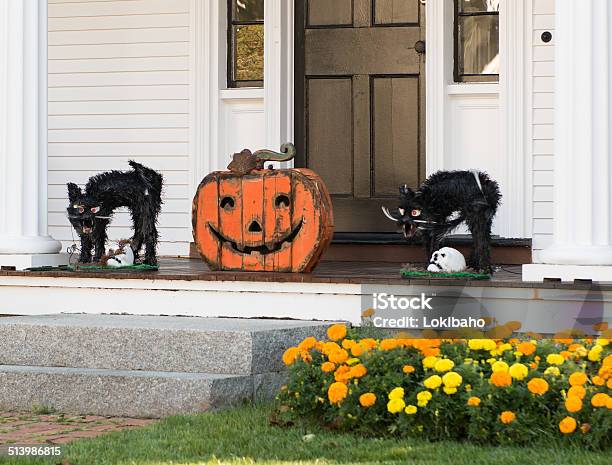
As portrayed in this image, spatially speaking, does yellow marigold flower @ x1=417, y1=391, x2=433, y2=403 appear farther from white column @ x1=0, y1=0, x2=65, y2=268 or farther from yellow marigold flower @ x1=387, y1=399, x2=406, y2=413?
white column @ x1=0, y1=0, x2=65, y2=268

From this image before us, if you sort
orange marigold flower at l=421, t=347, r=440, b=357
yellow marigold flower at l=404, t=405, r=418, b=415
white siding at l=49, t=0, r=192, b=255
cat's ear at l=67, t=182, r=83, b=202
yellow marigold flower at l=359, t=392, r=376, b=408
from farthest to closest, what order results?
1. white siding at l=49, t=0, r=192, b=255
2. cat's ear at l=67, t=182, r=83, b=202
3. orange marigold flower at l=421, t=347, r=440, b=357
4. yellow marigold flower at l=359, t=392, r=376, b=408
5. yellow marigold flower at l=404, t=405, r=418, b=415

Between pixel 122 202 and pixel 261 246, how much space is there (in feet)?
3.74

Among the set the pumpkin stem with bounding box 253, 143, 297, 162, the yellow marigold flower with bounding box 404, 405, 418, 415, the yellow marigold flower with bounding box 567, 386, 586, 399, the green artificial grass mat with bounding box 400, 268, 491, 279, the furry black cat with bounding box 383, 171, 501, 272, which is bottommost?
the yellow marigold flower with bounding box 404, 405, 418, 415

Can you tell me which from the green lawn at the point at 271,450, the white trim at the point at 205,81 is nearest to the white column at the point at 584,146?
the green lawn at the point at 271,450

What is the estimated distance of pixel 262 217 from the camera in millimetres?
7367

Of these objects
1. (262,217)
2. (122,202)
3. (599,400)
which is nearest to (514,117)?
(262,217)

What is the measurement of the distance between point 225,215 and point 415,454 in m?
3.07

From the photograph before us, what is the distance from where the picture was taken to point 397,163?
31.2 ft

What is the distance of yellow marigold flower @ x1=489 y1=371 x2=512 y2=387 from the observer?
4922 mm

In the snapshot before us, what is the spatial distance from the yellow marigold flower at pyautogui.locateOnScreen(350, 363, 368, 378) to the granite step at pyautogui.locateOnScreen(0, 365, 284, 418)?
0.82m

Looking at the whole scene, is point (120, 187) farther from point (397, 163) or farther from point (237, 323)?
point (397, 163)

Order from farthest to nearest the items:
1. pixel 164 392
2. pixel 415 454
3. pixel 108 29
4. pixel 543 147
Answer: pixel 108 29 → pixel 543 147 → pixel 164 392 → pixel 415 454

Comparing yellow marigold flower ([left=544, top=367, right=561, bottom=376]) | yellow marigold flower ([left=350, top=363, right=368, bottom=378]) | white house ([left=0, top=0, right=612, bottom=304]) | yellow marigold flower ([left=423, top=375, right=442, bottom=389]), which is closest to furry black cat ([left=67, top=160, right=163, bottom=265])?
white house ([left=0, top=0, right=612, bottom=304])

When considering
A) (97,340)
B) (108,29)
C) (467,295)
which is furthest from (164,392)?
(108,29)
